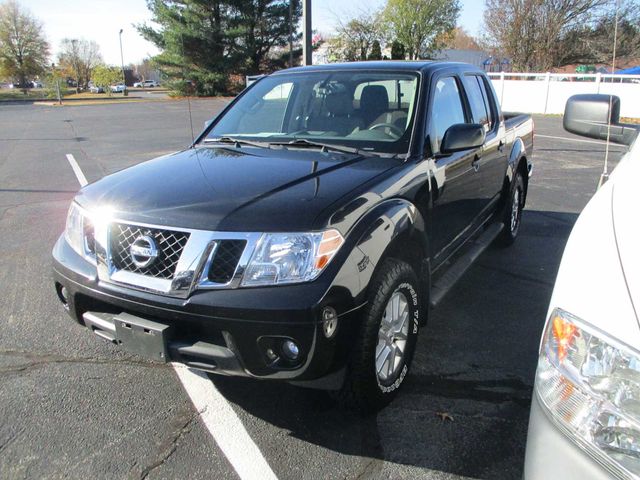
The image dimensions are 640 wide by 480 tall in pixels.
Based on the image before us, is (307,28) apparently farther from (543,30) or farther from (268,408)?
(543,30)

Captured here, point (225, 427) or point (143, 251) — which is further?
point (225, 427)

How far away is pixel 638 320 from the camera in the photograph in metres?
1.35

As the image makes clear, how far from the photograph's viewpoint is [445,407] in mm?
2939

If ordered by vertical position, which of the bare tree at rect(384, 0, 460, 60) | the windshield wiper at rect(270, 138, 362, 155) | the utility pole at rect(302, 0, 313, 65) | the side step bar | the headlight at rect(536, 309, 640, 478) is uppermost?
the bare tree at rect(384, 0, 460, 60)

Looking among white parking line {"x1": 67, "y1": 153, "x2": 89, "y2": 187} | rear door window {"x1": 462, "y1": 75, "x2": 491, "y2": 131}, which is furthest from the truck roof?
white parking line {"x1": 67, "y1": 153, "x2": 89, "y2": 187}

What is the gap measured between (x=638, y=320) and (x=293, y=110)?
10.1 feet

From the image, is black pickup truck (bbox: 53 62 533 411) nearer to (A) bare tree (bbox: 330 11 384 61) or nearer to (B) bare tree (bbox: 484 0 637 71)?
(B) bare tree (bbox: 484 0 637 71)

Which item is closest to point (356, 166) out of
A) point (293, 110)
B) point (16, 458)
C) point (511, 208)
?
point (293, 110)

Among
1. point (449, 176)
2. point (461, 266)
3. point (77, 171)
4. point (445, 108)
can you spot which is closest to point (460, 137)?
point (449, 176)

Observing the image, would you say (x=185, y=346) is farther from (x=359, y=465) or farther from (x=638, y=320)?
(x=638, y=320)

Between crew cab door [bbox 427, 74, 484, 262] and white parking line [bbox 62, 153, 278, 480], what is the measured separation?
5.31ft

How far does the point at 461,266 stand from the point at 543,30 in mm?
31322

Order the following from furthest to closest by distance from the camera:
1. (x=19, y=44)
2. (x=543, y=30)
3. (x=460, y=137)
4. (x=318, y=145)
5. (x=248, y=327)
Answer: (x=19, y=44) < (x=543, y=30) < (x=318, y=145) < (x=460, y=137) < (x=248, y=327)

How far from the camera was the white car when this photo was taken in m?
1.33
